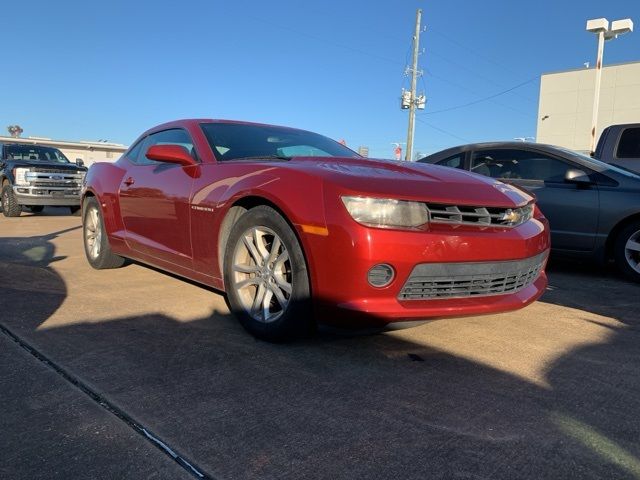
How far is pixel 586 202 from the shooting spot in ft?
18.4

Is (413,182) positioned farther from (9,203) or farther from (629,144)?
(9,203)

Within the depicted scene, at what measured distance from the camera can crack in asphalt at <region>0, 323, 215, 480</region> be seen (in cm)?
190

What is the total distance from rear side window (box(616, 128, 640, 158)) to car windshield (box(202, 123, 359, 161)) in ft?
15.4

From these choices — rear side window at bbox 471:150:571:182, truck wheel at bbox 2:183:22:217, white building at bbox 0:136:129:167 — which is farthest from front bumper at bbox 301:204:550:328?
Answer: white building at bbox 0:136:129:167

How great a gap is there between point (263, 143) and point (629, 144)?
5.61 meters

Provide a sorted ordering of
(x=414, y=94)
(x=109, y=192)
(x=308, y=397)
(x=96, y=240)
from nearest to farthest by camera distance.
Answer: (x=308, y=397) → (x=109, y=192) → (x=96, y=240) → (x=414, y=94)

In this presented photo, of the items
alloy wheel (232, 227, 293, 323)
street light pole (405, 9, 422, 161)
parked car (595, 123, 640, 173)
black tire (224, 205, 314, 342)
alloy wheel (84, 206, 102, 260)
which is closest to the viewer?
black tire (224, 205, 314, 342)

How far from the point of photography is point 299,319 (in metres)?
2.92

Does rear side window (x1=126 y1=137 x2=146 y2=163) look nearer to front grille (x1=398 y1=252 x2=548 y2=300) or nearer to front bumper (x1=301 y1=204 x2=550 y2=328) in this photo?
front bumper (x1=301 y1=204 x2=550 y2=328)

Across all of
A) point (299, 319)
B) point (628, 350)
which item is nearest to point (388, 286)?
point (299, 319)

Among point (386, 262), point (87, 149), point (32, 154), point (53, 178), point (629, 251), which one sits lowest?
point (629, 251)

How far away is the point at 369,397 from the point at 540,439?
749 mm

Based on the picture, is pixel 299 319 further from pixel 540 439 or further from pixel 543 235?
pixel 543 235

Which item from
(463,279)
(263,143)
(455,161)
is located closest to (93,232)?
(263,143)
